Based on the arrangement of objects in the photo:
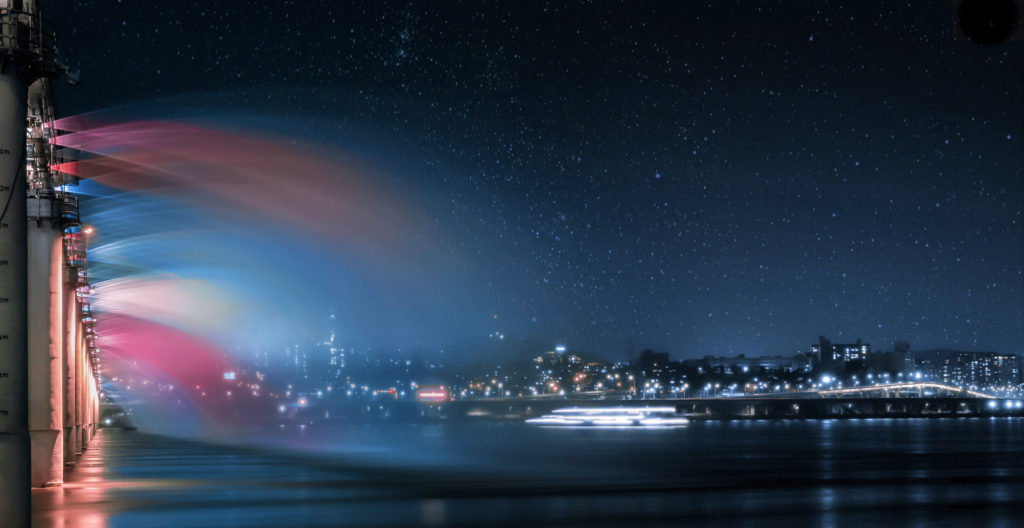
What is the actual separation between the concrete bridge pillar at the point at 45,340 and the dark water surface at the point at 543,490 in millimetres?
1611

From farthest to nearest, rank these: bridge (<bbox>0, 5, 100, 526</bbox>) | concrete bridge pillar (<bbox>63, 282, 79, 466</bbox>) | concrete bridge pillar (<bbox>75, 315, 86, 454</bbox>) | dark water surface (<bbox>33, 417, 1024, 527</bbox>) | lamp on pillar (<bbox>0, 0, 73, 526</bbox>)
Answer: concrete bridge pillar (<bbox>75, 315, 86, 454</bbox>) < concrete bridge pillar (<bbox>63, 282, 79, 466</bbox>) < dark water surface (<bbox>33, 417, 1024, 527</bbox>) < bridge (<bbox>0, 5, 100, 526</bbox>) < lamp on pillar (<bbox>0, 0, 73, 526</bbox>)

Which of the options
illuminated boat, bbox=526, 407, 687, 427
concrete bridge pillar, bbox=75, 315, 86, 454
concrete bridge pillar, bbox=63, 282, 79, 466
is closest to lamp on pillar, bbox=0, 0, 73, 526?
concrete bridge pillar, bbox=63, 282, 79, 466

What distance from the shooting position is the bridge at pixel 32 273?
67.8 ft

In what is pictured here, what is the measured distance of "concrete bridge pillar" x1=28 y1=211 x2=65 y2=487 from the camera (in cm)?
3350

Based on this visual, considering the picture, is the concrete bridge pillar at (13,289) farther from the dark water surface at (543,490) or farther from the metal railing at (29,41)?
the dark water surface at (543,490)

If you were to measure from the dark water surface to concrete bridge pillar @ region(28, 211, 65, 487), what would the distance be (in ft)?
5.29

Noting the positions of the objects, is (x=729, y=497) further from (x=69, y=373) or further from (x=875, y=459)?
(x=69, y=373)

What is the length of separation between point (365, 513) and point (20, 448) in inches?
329

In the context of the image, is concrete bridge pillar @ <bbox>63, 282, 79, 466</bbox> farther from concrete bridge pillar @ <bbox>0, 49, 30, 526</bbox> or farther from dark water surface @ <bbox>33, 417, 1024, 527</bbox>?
concrete bridge pillar @ <bbox>0, 49, 30, 526</bbox>

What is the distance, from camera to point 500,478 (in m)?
38.9

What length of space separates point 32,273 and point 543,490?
678 inches

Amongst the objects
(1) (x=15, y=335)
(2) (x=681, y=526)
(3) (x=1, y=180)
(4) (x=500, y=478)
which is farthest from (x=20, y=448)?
(4) (x=500, y=478)

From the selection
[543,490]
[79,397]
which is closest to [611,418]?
[79,397]

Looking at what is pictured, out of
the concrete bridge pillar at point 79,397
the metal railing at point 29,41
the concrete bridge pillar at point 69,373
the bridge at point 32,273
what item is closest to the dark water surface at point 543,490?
the concrete bridge pillar at point 69,373
